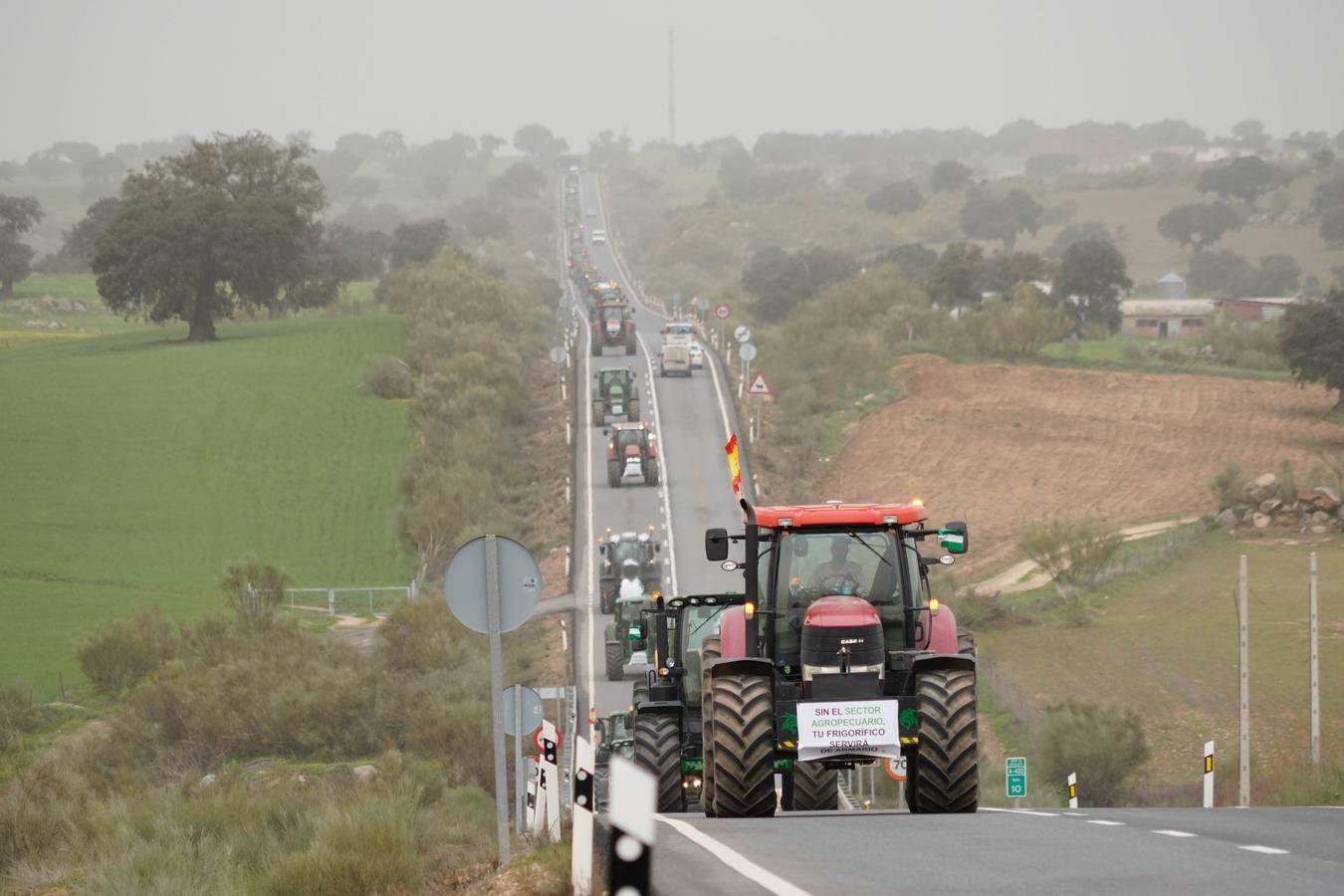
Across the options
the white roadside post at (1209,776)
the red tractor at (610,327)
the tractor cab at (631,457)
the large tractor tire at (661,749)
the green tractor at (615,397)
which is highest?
the red tractor at (610,327)

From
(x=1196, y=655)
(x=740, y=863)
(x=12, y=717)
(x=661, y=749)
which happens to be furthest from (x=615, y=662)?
(x=740, y=863)

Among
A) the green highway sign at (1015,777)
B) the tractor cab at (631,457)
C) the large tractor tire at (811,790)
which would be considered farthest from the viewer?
the tractor cab at (631,457)

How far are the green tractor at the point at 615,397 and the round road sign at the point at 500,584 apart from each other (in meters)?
53.9

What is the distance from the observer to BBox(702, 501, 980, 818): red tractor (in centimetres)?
1452

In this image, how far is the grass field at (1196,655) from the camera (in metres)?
32.6

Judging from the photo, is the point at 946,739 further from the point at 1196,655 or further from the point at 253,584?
the point at 253,584

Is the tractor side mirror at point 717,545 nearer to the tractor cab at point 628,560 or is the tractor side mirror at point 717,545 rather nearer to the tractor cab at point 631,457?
the tractor cab at point 628,560

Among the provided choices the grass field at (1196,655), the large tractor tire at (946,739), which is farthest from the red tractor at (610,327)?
the large tractor tire at (946,739)

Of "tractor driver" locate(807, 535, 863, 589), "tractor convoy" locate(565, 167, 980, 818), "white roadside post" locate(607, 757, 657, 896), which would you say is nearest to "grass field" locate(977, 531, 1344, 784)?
"tractor convoy" locate(565, 167, 980, 818)

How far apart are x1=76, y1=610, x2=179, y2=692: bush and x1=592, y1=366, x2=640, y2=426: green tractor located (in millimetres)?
29735

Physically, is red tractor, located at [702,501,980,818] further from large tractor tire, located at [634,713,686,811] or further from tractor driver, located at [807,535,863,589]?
large tractor tire, located at [634,713,686,811]

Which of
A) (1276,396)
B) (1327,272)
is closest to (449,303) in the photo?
(1276,396)

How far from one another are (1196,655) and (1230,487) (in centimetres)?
1680

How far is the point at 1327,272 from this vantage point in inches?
6358
